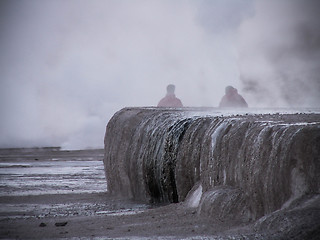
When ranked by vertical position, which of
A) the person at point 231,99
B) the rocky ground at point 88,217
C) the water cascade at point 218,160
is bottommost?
the rocky ground at point 88,217

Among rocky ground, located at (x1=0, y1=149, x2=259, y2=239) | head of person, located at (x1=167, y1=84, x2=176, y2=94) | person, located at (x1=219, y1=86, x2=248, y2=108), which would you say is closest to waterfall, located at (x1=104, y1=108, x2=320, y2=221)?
rocky ground, located at (x1=0, y1=149, x2=259, y2=239)

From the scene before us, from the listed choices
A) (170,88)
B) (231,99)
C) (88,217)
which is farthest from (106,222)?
(170,88)

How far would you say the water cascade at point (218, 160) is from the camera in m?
8.39

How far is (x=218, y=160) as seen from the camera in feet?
35.9

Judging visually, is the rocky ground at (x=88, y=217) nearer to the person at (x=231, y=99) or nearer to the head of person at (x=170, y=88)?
the person at (x=231, y=99)

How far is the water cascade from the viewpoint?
27.5 ft

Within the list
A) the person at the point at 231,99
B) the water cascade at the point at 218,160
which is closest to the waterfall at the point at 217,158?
the water cascade at the point at 218,160

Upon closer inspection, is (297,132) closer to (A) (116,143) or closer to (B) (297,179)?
(B) (297,179)

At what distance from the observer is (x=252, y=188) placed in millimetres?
9414

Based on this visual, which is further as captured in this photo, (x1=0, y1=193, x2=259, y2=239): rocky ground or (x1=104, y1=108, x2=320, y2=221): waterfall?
(x1=0, y1=193, x2=259, y2=239): rocky ground

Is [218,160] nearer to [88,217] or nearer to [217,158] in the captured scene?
[217,158]

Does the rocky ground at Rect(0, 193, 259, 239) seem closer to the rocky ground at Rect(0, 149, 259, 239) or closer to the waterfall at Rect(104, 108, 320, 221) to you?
the rocky ground at Rect(0, 149, 259, 239)

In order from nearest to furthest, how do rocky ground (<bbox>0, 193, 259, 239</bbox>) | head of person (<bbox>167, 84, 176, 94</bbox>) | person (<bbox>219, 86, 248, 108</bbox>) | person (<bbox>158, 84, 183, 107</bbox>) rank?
1. rocky ground (<bbox>0, 193, 259, 239</bbox>)
2. person (<bbox>219, 86, 248, 108</bbox>)
3. person (<bbox>158, 84, 183, 107</bbox>)
4. head of person (<bbox>167, 84, 176, 94</bbox>)

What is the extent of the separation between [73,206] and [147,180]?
66.5 inches
